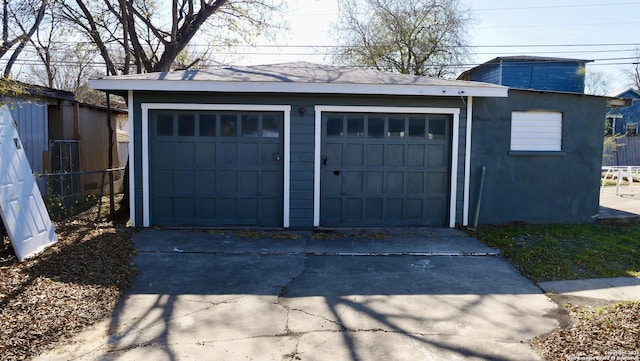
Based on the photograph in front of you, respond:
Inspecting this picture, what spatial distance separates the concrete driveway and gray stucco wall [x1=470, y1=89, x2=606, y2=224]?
1829mm

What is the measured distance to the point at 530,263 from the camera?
6242mm

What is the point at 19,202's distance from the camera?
233 inches

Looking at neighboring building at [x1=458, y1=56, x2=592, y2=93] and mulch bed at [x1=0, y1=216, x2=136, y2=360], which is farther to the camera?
neighboring building at [x1=458, y1=56, x2=592, y2=93]

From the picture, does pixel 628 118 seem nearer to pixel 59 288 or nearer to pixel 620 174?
pixel 620 174

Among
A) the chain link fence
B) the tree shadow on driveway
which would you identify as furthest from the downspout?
the chain link fence

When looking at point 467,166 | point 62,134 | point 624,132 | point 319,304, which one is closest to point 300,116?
point 467,166

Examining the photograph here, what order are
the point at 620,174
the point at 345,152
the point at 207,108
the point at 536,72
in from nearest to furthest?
the point at 207,108
the point at 345,152
the point at 620,174
the point at 536,72

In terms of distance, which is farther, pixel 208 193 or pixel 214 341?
pixel 208 193

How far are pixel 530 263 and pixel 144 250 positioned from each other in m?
5.13

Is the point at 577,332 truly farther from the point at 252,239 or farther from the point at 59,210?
the point at 59,210

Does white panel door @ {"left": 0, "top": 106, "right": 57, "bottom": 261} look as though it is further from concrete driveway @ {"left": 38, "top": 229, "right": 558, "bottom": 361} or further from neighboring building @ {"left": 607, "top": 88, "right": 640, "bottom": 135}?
neighboring building @ {"left": 607, "top": 88, "right": 640, "bottom": 135}

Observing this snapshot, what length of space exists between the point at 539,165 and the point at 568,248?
2.00 meters

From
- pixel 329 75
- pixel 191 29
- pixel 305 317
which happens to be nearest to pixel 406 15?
pixel 191 29

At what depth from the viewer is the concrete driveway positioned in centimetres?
372
